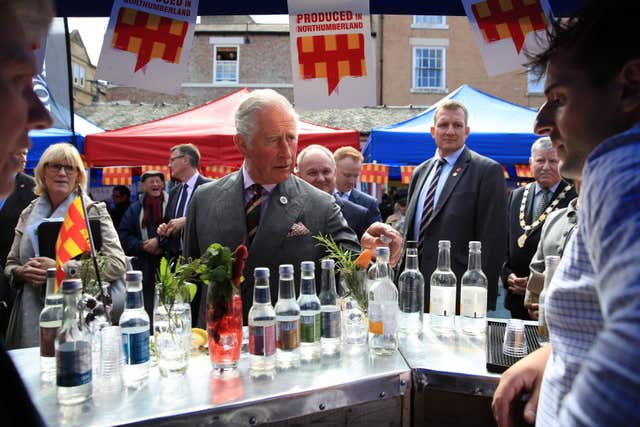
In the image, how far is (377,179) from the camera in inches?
360

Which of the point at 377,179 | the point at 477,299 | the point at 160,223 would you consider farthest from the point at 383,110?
the point at 477,299

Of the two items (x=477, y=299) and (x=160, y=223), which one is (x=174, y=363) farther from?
(x=160, y=223)

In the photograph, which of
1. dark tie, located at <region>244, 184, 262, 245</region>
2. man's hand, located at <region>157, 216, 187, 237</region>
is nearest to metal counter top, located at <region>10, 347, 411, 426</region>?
dark tie, located at <region>244, 184, 262, 245</region>

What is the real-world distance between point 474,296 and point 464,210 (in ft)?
5.64

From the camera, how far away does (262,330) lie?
1425mm

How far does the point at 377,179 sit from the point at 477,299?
7.31 meters

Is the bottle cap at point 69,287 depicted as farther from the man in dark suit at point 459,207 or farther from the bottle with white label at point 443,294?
the man in dark suit at point 459,207

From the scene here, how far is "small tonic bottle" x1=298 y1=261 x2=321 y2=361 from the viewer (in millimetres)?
1561

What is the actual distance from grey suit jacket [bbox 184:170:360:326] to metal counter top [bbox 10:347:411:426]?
70 centimetres

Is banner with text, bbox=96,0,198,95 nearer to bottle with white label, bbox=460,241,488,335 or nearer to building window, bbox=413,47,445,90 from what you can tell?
bottle with white label, bbox=460,241,488,335

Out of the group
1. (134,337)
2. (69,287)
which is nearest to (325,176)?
(134,337)

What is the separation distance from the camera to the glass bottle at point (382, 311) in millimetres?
1585

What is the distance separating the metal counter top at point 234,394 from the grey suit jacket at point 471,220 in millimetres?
2039

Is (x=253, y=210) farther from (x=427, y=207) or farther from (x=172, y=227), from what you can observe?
(x=172, y=227)
